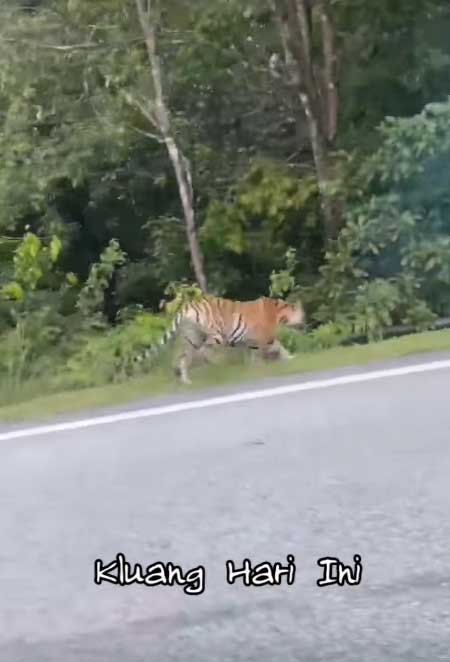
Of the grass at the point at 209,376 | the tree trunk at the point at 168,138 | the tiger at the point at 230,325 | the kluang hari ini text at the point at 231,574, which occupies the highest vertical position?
the tree trunk at the point at 168,138

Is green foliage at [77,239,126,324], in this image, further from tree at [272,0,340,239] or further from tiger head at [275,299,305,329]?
tiger head at [275,299,305,329]

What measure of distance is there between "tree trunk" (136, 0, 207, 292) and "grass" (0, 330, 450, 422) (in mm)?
4460

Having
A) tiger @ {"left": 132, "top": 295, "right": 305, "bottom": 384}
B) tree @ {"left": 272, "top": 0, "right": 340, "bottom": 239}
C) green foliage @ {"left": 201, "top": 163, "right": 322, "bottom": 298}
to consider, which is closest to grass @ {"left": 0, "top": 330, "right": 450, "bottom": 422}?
tiger @ {"left": 132, "top": 295, "right": 305, "bottom": 384}

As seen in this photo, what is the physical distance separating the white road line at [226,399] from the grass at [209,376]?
1.35 ft

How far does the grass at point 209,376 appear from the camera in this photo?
818cm

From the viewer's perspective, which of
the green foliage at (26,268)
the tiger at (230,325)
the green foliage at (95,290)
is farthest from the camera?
the green foliage at (95,290)

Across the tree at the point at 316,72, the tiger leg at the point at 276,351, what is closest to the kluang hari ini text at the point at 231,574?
the tiger leg at the point at 276,351

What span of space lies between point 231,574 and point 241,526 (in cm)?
57

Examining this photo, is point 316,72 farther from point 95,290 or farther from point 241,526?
point 241,526

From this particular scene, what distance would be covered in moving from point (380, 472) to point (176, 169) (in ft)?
27.0

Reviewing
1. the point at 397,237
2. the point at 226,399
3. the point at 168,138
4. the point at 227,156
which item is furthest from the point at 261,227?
the point at 226,399

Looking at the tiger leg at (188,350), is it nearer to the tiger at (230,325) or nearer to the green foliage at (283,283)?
the tiger at (230,325)

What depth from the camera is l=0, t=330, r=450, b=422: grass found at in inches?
322

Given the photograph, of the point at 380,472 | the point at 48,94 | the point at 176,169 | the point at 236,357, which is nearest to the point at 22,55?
the point at 48,94
